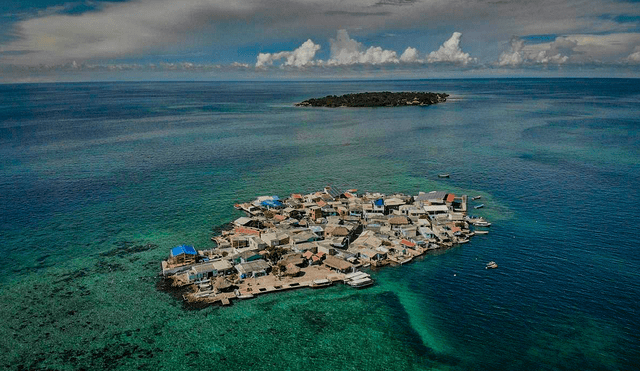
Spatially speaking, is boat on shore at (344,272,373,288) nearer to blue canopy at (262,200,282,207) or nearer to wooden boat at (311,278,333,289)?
wooden boat at (311,278,333,289)

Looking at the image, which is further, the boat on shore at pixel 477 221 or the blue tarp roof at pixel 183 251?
the boat on shore at pixel 477 221

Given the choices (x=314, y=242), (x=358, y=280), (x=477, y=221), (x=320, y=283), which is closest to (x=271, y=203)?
(x=314, y=242)

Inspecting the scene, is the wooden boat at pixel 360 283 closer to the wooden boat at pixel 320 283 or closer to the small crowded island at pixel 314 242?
the small crowded island at pixel 314 242

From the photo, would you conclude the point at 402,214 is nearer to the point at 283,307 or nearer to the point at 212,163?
the point at 283,307

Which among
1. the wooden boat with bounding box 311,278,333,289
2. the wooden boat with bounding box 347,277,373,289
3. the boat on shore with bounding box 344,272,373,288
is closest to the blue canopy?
the wooden boat with bounding box 311,278,333,289

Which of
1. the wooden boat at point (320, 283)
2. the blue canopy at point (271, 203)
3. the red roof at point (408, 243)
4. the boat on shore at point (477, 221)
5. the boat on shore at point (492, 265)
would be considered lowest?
the wooden boat at point (320, 283)

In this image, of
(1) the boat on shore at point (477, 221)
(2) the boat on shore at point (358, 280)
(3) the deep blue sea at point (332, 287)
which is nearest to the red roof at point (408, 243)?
(3) the deep blue sea at point (332, 287)

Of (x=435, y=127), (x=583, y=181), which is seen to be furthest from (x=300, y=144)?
(x=583, y=181)
